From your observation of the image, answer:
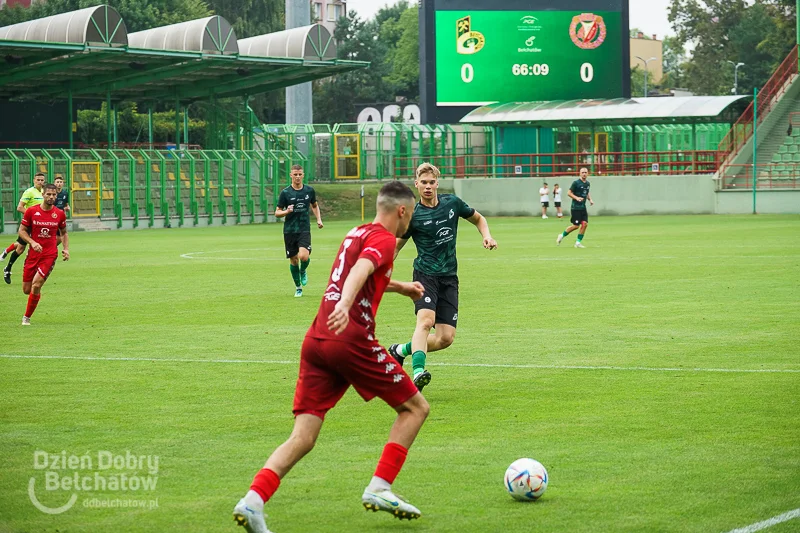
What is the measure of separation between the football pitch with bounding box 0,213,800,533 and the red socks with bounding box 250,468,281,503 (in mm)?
362

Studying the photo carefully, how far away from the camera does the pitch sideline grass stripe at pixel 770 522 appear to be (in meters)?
6.15

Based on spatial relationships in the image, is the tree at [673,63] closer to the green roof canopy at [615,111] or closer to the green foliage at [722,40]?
the green foliage at [722,40]

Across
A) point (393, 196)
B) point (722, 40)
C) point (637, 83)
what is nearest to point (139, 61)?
point (393, 196)

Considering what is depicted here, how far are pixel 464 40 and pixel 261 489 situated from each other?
53312 mm

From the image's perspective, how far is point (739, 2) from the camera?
113 meters

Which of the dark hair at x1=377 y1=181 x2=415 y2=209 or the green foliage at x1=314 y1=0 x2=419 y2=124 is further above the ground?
the green foliage at x1=314 y1=0 x2=419 y2=124

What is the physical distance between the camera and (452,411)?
380 inches

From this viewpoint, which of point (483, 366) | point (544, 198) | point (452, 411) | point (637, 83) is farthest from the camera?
point (637, 83)

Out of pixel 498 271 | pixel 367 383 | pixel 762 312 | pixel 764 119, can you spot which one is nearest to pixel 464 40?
pixel 764 119

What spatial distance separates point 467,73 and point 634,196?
35.0 feet

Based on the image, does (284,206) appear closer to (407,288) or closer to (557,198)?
(407,288)

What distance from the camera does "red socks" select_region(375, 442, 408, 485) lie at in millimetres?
6484

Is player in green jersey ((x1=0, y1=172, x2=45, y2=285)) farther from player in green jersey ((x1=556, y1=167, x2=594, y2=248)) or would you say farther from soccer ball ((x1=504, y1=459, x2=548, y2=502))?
soccer ball ((x1=504, y1=459, x2=548, y2=502))

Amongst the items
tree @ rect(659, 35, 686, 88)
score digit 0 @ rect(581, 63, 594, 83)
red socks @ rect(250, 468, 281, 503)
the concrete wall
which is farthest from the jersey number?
tree @ rect(659, 35, 686, 88)
